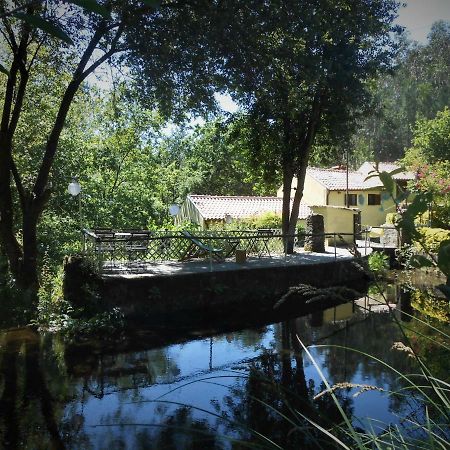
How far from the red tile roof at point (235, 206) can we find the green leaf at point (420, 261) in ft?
82.1

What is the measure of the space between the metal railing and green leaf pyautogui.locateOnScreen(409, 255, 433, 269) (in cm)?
1008

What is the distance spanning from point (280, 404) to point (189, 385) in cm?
148

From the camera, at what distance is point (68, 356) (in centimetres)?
833

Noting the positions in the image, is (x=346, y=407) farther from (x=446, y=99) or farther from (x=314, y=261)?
(x=446, y=99)

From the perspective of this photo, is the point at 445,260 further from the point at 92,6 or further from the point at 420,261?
the point at 92,6

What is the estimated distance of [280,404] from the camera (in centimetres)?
608

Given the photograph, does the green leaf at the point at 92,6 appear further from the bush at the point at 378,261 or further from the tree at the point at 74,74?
the bush at the point at 378,261

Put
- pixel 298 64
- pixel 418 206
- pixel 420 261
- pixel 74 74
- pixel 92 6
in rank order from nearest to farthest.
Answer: pixel 92 6, pixel 418 206, pixel 420 261, pixel 74 74, pixel 298 64

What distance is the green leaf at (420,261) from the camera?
4.45 ft

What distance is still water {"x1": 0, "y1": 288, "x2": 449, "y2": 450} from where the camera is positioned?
518cm

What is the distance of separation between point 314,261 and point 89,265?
733 centimetres

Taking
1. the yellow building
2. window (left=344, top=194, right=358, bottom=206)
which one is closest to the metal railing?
the yellow building

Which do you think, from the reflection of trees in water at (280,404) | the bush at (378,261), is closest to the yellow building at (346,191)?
the bush at (378,261)

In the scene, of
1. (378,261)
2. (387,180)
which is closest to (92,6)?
(387,180)
